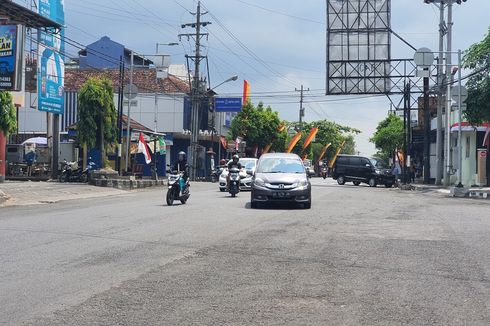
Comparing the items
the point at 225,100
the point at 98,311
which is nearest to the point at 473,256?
the point at 98,311

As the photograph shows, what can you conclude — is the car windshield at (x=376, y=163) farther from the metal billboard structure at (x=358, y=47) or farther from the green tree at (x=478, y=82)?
the green tree at (x=478, y=82)

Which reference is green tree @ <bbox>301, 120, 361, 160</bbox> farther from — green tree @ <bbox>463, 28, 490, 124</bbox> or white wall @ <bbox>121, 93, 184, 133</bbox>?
green tree @ <bbox>463, 28, 490, 124</bbox>

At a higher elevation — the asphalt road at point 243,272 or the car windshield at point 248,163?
the car windshield at point 248,163

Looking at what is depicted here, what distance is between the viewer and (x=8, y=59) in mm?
20719

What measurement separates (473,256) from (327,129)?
94763mm

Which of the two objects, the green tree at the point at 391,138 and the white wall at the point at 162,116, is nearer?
the white wall at the point at 162,116

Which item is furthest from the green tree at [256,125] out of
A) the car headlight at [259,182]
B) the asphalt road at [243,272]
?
the asphalt road at [243,272]

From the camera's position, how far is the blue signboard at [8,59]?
20.7 m

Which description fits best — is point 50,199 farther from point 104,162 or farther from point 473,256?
point 473,256

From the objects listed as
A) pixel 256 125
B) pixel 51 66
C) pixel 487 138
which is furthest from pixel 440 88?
pixel 256 125

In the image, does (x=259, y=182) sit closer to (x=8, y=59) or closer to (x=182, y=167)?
(x=182, y=167)

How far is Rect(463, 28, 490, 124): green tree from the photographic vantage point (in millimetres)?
27188

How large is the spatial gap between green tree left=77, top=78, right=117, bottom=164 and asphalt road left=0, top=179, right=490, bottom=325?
18.7 metres

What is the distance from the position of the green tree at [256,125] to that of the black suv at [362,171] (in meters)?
18.2
